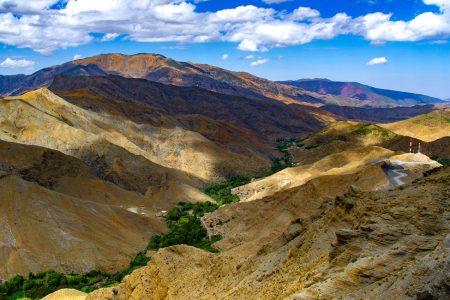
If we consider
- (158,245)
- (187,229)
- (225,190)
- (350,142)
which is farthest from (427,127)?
(158,245)

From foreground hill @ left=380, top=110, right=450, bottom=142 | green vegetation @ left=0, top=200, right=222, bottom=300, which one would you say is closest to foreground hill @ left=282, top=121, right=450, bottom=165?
foreground hill @ left=380, top=110, right=450, bottom=142

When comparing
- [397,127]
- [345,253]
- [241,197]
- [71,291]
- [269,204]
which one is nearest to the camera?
[345,253]

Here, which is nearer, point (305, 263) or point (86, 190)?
point (305, 263)

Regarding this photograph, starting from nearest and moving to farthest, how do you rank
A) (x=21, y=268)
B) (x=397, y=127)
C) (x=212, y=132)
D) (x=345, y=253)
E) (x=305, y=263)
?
(x=345, y=253)
(x=305, y=263)
(x=21, y=268)
(x=212, y=132)
(x=397, y=127)

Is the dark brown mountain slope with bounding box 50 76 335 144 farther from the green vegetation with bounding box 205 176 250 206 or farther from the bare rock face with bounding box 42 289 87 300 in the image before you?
the bare rock face with bounding box 42 289 87 300

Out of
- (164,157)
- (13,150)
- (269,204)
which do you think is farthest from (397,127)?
(13,150)

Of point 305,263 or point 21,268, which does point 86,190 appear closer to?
point 21,268

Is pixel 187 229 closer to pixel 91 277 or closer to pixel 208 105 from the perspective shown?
pixel 91 277
